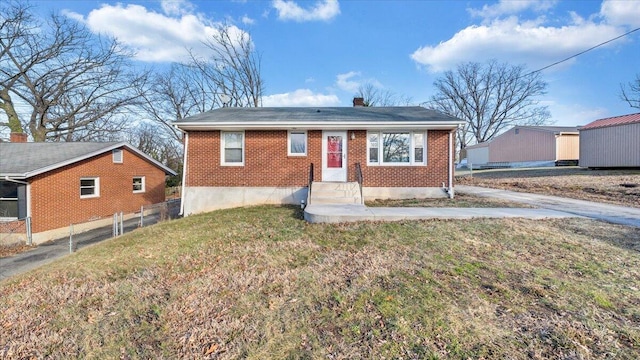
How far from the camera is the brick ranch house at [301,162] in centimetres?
1068

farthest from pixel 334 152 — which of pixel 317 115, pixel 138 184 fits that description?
pixel 138 184

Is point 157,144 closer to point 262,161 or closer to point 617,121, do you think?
point 262,161

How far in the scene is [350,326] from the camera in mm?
2998

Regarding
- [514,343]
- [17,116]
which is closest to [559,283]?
[514,343]

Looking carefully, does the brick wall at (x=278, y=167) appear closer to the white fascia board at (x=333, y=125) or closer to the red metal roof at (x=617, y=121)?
the white fascia board at (x=333, y=125)

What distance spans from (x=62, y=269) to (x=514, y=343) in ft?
22.6

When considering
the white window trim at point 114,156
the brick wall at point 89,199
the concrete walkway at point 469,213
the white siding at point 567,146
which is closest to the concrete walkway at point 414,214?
the concrete walkway at point 469,213

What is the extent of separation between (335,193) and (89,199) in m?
14.3

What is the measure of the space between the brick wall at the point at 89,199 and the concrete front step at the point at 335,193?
1307cm

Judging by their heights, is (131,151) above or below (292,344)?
Answer: above

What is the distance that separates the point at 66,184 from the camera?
1461 cm

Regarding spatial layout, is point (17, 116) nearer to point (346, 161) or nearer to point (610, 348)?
point (346, 161)

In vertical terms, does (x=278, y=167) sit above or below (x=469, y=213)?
above

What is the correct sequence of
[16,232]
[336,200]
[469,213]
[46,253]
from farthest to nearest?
1. [16,232]
2. [46,253]
3. [336,200]
4. [469,213]
